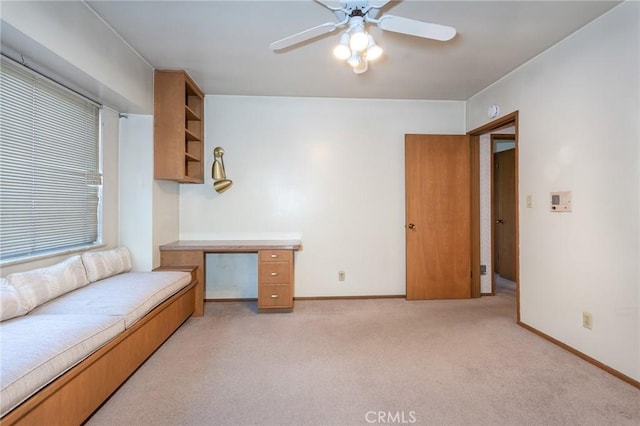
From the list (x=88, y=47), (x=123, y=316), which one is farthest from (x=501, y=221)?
(x=88, y=47)

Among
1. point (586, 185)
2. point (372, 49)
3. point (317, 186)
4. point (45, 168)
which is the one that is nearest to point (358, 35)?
point (372, 49)

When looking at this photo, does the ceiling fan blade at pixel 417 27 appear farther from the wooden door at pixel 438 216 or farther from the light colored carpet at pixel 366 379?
the light colored carpet at pixel 366 379

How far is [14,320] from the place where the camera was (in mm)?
1620

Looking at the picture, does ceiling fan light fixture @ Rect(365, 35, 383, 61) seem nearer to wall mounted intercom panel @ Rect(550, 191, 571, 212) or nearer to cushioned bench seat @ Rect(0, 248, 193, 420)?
wall mounted intercom panel @ Rect(550, 191, 571, 212)

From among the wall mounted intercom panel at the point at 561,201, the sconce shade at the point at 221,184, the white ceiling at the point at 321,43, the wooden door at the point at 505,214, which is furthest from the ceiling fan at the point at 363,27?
the wooden door at the point at 505,214

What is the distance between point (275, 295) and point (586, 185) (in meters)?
2.85

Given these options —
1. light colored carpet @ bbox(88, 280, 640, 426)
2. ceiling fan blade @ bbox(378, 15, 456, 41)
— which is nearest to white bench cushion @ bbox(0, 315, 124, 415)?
light colored carpet @ bbox(88, 280, 640, 426)

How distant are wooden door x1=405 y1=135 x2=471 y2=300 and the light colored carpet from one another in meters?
0.72

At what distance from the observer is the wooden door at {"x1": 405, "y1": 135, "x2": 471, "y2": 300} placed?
361 cm

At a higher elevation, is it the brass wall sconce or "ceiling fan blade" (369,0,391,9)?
"ceiling fan blade" (369,0,391,9)

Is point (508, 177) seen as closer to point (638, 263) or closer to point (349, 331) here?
point (638, 263)

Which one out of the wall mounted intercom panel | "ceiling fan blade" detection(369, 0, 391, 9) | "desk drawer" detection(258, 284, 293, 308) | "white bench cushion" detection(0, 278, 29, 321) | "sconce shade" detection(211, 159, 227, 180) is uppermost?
"ceiling fan blade" detection(369, 0, 391, 9)

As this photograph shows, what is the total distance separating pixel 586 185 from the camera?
86.0 inches

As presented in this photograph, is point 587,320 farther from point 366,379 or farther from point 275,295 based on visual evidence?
point 275,295
